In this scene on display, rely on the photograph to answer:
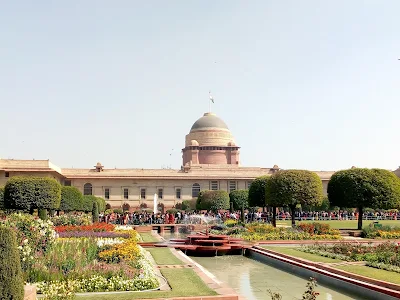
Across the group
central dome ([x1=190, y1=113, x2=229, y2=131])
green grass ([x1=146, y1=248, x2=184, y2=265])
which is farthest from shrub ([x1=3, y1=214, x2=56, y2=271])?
central dome ([x1=190, y1=113, x2=229, y2=131])

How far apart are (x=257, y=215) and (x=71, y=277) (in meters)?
26.8

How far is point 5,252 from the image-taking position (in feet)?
16.1

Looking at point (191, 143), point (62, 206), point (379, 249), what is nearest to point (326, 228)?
point (379, 249)

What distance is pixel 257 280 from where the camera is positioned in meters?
10.5

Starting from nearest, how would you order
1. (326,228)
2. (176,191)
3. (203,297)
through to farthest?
(203,297), (326,228), (176,191)

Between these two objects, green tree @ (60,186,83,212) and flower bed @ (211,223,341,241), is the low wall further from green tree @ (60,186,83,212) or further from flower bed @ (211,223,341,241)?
green tree @ (60,186,83,212)

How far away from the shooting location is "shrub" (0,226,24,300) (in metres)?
4.82

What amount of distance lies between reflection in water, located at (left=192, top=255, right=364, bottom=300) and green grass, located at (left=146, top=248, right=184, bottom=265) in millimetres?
980

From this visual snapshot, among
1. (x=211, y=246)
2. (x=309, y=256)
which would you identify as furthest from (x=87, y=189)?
(x=309, y=256)

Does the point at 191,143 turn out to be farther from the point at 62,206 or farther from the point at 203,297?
the point at 203,297

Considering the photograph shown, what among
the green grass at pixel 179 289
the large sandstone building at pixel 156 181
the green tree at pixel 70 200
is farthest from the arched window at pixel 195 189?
the green grass at pixel 179 289

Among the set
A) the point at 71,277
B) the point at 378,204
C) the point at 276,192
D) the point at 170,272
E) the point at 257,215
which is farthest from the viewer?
the point at 257,215

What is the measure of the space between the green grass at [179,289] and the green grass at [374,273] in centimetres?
322

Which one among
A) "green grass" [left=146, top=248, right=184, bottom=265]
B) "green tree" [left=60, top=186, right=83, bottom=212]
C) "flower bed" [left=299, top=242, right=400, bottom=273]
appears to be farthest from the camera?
"green tree" [left=60, top=186, right=83, bottom=212]
